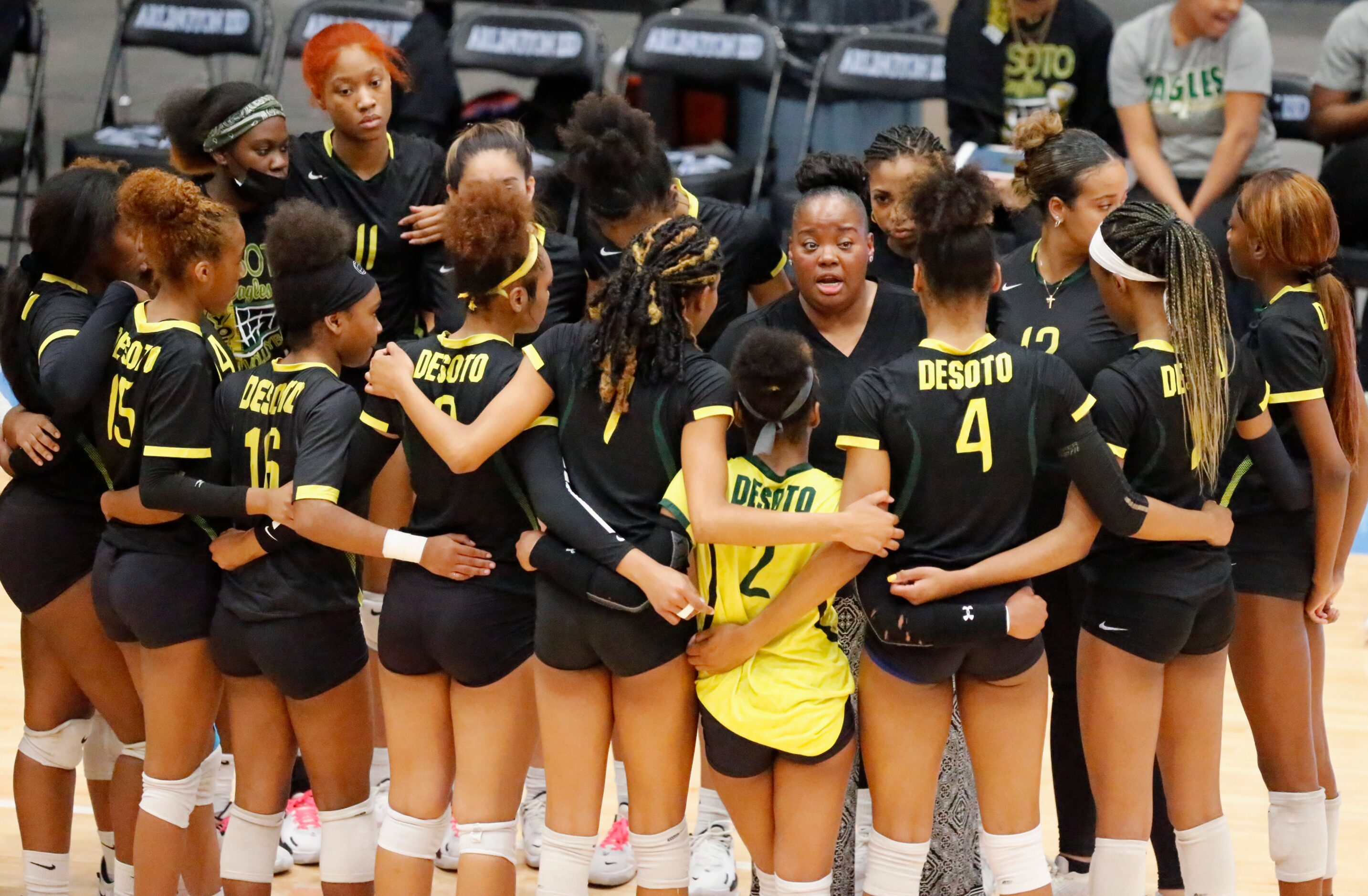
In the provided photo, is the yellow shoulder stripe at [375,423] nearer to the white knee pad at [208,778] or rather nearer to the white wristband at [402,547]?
the white wristband at [402,547]

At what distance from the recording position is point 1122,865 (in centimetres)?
318

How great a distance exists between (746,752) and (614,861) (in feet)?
3.66

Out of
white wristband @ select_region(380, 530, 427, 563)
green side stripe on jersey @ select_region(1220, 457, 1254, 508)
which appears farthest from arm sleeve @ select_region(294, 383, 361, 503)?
green side stripe on jersey @ select_region(1220, 457, 1254, 508)

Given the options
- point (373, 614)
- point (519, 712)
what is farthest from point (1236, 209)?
point (373, 614)

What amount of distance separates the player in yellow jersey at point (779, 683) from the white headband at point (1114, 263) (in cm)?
61

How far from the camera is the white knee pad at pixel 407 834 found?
3.27m

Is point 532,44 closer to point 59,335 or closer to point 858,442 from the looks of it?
point 59,335

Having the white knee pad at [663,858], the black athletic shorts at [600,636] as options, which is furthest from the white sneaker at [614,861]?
the black athletic shorts at [600,636]

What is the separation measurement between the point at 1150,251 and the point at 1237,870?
186 centimetres

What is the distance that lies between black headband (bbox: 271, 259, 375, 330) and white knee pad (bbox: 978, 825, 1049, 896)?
1.69 metres

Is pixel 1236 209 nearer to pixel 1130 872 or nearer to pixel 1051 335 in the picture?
pixel 1051 335

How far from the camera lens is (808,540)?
2.88m

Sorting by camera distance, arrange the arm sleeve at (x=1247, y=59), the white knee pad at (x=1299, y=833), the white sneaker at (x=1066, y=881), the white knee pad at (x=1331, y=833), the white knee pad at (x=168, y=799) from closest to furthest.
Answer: the white knee pad at (x=168, y=799)
the white knee pad at (x=1299, y=833)
the white knee pad at (x=1331, y=833)
the white sneaker at (x=1066, y=881)
the arm sleeve at (x=1247, y=59)

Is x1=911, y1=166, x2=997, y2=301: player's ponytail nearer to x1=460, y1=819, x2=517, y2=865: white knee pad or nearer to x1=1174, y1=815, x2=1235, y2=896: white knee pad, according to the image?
x1=1174, y1=815, x2=1235, y2=896: white knee pad
